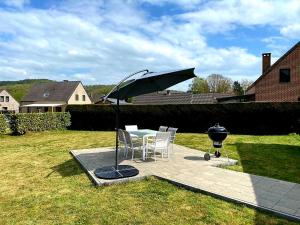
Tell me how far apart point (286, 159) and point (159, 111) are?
11.9 metres

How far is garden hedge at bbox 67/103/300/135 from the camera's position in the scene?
1716 centimetres

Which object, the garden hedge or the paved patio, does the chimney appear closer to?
the garden hedge

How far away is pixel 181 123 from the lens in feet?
65.8

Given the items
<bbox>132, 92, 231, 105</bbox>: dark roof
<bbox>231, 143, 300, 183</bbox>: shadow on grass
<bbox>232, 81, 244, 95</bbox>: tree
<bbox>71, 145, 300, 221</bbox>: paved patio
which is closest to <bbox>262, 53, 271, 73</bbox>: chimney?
<bbox>132, 92, 231, 105</bbox>: dark roof

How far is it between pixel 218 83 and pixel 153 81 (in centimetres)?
5910

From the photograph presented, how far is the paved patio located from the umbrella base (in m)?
0.17

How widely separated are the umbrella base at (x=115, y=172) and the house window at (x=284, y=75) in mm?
22658

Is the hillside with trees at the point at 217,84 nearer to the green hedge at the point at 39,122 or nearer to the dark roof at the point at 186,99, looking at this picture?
the dark roof at the point at 186,99

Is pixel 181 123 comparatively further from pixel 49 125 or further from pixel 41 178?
pixel 41 178

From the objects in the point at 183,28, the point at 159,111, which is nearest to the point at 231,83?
the point at 159,111

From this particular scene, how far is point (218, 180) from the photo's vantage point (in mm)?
6879

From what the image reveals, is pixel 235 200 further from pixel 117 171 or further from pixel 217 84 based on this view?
pixel 217 84

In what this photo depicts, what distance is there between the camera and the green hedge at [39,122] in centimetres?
1967

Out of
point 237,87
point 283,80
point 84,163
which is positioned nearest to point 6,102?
point 237,87
